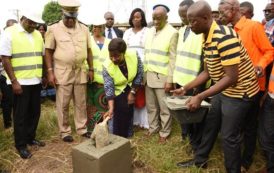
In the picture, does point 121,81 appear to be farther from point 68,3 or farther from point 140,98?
point 68,3

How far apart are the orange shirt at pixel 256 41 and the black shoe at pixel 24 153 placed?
3.03m

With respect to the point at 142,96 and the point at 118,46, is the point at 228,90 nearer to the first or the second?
the point at 118,46

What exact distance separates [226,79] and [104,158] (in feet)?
4.43

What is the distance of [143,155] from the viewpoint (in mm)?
3834

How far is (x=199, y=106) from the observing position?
9.19ft

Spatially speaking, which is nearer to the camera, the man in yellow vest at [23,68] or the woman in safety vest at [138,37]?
the man in yellow vest at [23,68]

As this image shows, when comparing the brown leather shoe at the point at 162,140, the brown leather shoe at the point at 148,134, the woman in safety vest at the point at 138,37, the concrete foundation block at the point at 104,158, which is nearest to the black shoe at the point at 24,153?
the concrete foundation block at the point at 104,158

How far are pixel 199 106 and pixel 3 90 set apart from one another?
12.1ft

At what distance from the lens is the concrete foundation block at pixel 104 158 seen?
2768 millimetres

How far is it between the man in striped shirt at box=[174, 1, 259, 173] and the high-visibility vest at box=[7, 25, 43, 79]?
6.83ft

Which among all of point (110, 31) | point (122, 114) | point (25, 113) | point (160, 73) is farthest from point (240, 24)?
point (110, 31)

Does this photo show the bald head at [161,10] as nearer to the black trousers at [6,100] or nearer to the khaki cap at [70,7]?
the khaki cap at [70,7]

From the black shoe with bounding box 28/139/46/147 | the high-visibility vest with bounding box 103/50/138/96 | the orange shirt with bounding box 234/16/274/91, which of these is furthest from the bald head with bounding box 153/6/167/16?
the black shoe with bounding box 28/139/46/147

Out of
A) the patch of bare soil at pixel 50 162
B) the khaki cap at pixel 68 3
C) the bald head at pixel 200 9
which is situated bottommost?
the patch of bare soil at pixel 50 162
